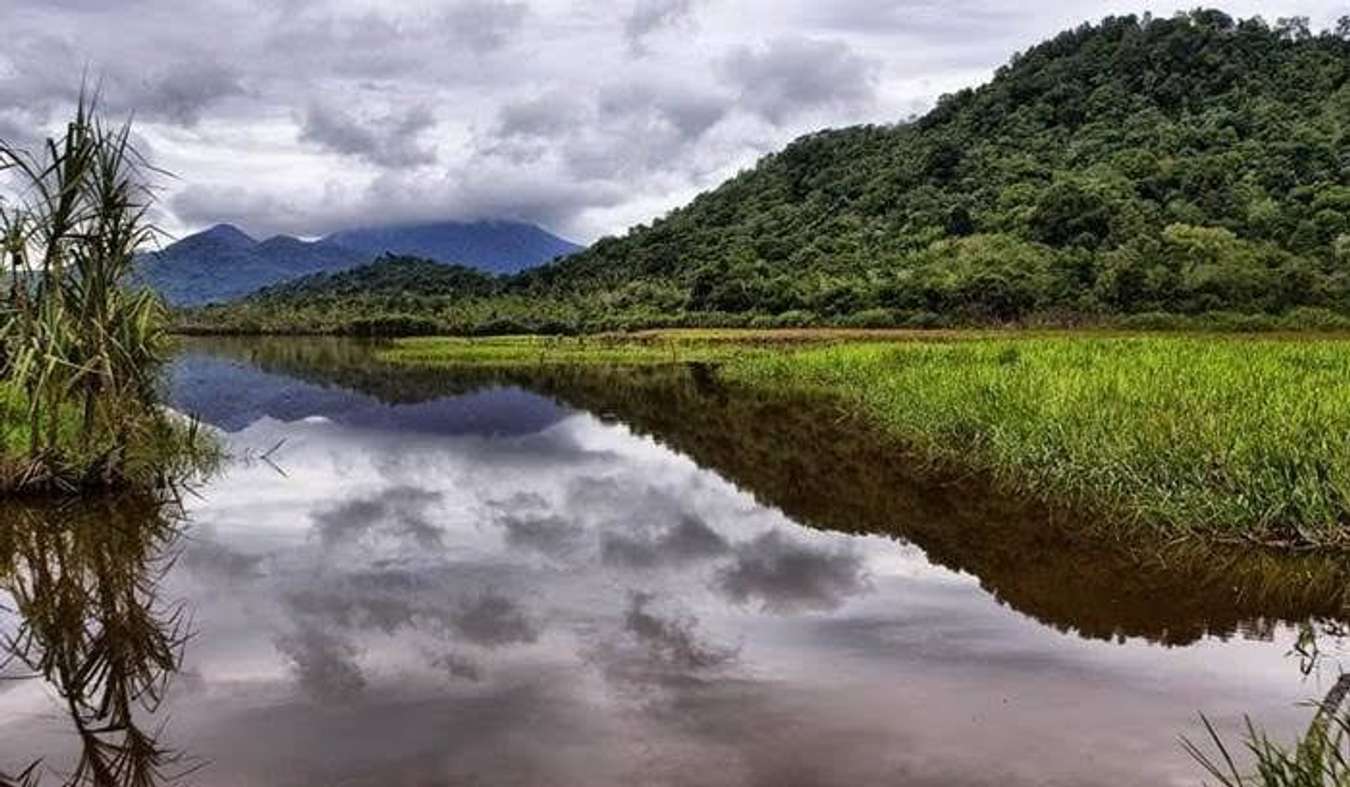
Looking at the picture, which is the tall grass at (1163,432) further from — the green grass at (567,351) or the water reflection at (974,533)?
the green grass at (567,351)

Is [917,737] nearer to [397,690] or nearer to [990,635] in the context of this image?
[990,635]

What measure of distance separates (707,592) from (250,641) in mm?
3277

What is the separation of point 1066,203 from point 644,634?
61.6m

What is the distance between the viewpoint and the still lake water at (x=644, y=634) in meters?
5.65

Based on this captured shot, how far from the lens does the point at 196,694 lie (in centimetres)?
652

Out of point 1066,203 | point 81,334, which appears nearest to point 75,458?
point 81,334

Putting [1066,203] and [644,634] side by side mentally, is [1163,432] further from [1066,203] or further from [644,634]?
[1066,203]

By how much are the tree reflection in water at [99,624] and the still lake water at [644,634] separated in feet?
0.11

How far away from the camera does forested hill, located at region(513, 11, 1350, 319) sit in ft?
171

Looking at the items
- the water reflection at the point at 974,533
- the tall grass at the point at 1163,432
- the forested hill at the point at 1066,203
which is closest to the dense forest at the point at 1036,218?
the forested hill at the point at 1066,203

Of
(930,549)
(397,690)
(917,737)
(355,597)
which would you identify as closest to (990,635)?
(917,737)

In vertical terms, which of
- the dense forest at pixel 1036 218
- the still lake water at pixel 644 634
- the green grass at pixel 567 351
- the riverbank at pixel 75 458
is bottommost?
the green grass at pixel 567 351

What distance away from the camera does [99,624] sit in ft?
25.7

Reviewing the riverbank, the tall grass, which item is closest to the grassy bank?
the tall grass
